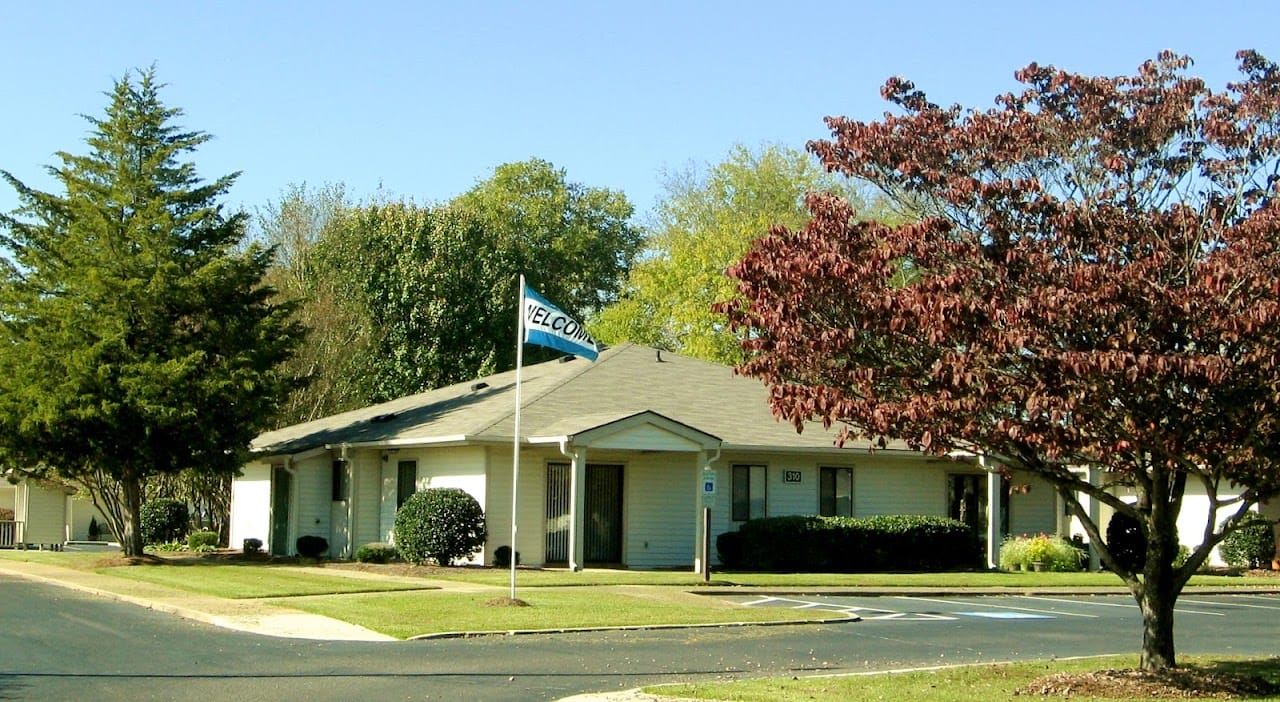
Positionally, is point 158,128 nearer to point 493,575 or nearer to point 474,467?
point 474,467

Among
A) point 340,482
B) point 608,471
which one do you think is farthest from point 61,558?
point 608,471

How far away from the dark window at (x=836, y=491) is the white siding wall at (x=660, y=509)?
350cm

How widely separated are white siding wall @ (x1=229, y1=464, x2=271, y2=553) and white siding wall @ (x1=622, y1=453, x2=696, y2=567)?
1118 cm

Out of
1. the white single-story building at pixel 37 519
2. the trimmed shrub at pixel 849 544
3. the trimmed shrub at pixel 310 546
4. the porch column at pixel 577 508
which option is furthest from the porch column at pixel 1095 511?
the white single-story building at pixel 37 519

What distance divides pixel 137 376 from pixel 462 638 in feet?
51.0

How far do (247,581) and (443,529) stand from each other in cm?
454

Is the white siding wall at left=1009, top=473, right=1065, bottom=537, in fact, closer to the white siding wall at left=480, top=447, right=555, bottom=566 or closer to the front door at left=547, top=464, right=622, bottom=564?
the front door at left=547, top=464, right=622, bottom=564

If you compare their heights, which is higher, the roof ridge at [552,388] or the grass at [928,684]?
the roof ridge at [552,388]

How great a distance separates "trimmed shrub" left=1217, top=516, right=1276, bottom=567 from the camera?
35.3m

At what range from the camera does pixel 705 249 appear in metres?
54.0

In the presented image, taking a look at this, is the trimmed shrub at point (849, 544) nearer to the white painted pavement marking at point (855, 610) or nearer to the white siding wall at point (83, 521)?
the white painted pavement marking at point (855, 610)

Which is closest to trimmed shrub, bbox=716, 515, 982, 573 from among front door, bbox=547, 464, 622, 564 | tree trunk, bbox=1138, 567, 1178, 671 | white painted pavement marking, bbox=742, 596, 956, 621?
front door, bbox=547, 464, 622, 564

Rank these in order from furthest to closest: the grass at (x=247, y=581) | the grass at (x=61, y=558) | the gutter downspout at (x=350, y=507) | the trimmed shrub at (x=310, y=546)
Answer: the trimmed shrub at (x=310, y=546) → the gutter downspout at (x=350, y=507) → the grass at (x=61, y=558) → the grass at (x=247, y=581)

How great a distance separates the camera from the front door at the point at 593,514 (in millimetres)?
30984
